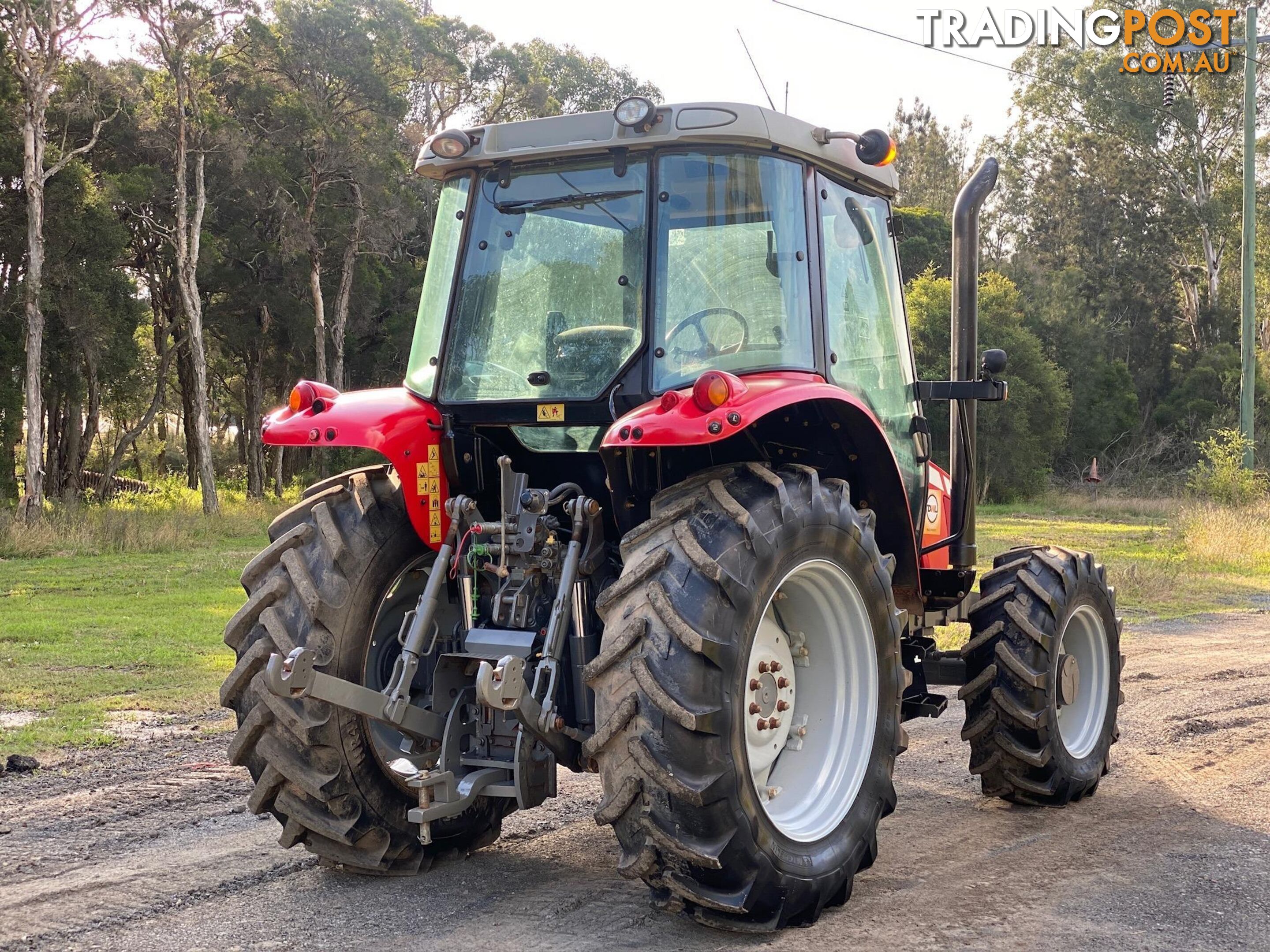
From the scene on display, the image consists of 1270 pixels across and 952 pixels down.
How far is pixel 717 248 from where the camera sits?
455cm

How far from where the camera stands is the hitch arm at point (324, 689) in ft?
13.6

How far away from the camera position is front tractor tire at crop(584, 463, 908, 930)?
3.72 m

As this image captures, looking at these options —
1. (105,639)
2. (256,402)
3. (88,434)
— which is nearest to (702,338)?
(105,639)

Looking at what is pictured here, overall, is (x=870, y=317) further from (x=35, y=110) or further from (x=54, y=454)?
(x=54, y=454)

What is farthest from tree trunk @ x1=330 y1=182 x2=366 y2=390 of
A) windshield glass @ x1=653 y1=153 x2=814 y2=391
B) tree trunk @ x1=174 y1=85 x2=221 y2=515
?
windshield glass @ x1=653 y1=153 x2=814 y2=391

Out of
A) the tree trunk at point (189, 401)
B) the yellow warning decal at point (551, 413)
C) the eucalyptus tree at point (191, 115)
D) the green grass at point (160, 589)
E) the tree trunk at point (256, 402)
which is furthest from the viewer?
the tree trunk at point (189, 401)

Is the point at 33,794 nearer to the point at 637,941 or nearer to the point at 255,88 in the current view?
the point at 637,941

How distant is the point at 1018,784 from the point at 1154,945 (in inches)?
68.7

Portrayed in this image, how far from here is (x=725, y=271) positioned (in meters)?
4.54

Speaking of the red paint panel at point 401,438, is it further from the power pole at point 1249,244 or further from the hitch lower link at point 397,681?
the power pole at point 1249,244

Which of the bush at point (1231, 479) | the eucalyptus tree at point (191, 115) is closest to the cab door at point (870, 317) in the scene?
the bush at point (1231, 479)

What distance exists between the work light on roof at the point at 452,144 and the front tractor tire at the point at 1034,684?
310 cm

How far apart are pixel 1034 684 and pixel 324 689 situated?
3109 mm

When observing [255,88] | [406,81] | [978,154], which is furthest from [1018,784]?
[978,154]
